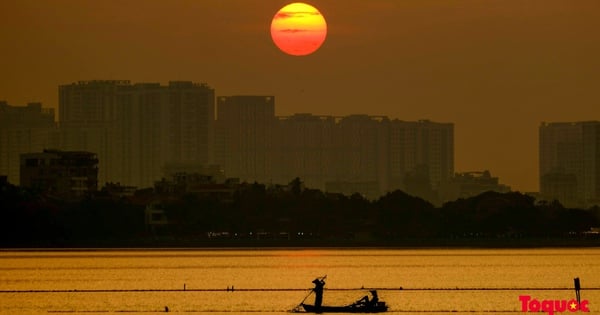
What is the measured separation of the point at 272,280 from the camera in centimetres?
11438

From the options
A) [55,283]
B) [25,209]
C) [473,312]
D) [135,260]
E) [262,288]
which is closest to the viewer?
[473,312]

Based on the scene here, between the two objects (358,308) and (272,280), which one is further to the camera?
(272,280)

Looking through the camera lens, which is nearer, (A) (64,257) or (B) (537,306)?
(B) (537,306)

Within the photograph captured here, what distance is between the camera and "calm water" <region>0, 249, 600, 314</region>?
86.1 meters

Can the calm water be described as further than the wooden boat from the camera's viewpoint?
Yes

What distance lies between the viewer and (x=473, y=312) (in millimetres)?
80250

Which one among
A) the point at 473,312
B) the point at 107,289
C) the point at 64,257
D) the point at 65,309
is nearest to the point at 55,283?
the point at 107,289

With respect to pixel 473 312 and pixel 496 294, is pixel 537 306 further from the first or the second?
pixel 496 294

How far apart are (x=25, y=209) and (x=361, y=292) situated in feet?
337

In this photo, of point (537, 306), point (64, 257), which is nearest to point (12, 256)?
point (64, 257)

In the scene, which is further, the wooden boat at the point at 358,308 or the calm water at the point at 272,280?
the calm water at the point at 272,280

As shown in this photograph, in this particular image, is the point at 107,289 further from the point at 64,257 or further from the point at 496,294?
the point at 64,257

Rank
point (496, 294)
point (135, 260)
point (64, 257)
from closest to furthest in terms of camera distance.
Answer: point (496, 294), point (135, 260), point (64, 257)

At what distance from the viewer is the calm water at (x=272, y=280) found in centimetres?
8606
